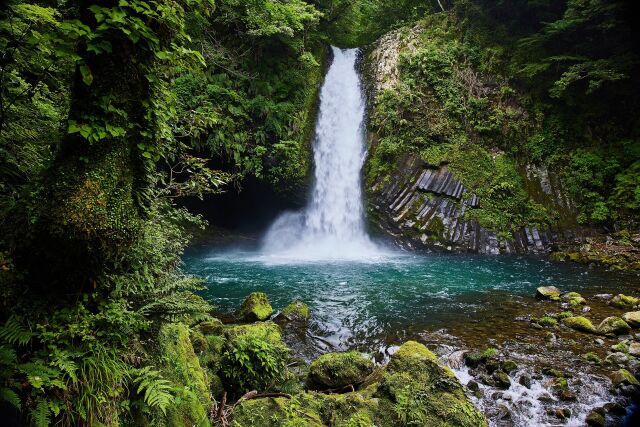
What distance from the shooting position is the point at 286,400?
346cm

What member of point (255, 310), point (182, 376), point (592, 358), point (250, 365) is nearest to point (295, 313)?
point (255, 310)

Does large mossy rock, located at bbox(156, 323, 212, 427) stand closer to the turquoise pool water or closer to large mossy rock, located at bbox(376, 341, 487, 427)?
large mossy rock, located at bbox(376, 341, 487, 427)

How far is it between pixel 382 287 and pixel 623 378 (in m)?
5.73

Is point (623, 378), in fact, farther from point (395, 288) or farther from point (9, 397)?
point (9, 397)

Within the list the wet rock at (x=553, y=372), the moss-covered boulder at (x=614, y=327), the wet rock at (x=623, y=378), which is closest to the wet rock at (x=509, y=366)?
the wet rock at (x=553, y=372)

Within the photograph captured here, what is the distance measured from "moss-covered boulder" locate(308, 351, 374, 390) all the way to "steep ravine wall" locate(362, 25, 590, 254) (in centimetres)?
1095

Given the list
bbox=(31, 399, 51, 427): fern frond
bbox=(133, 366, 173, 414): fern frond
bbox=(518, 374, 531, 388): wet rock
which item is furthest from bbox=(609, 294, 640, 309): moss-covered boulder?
bbox=(31, 399, 51, 427): fern frond

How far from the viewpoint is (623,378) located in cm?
494

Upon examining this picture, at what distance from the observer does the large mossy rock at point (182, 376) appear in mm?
2514

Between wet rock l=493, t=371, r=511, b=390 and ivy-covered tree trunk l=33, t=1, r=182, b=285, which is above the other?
ivy-covered tree trunk l=33, t=1, r=182, b=285

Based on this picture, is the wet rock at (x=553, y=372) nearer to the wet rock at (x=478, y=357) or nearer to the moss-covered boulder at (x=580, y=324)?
the wet rock at (x=478, y=357)

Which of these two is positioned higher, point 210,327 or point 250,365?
point 250,365

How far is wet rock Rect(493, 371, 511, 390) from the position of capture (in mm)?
4972

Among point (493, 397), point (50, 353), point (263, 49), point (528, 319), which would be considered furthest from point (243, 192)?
point (50, 353)
